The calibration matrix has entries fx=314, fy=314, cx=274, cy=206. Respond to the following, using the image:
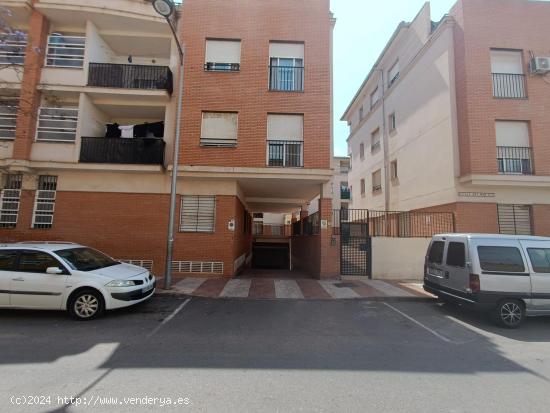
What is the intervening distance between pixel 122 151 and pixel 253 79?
573cm

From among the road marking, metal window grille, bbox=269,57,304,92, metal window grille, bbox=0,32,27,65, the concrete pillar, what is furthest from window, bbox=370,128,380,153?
metal window grille, bbox=0,32,27,65

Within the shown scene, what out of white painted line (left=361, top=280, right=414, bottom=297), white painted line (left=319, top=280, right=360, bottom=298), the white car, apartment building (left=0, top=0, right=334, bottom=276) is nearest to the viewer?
the white car

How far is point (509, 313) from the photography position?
6547 millimetres

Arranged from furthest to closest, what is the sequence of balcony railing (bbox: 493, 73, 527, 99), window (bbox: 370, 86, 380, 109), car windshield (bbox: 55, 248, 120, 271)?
window (bbox: 370, 86, 380, 109), balcony railing (bbox: 493, 73, 527, 99), car windshield (bbox: 55, 248, 120, 271)

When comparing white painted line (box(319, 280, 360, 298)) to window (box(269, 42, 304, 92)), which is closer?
white painted line (box(319, 280, 360, 298))

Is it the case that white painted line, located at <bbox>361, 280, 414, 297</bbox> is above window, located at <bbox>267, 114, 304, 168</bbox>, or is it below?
below

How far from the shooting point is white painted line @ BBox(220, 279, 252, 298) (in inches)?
353

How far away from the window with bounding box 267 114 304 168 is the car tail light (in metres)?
A: 7.00

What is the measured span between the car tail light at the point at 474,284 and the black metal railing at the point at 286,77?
916cm

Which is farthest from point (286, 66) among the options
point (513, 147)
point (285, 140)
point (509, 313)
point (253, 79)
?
point (509, 313)

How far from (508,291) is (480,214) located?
6747 mm

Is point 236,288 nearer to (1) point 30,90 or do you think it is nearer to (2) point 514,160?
(1) point 30,90

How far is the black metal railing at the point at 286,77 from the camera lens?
12539mm

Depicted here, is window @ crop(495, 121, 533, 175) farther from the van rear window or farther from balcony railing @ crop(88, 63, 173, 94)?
balcony railing @ crop(88, 63, 173, 94)
